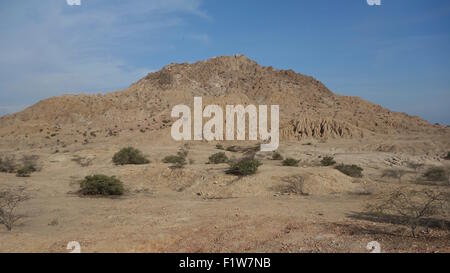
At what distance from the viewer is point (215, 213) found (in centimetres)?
1110

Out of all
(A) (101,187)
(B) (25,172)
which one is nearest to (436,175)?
(A) (101,187)

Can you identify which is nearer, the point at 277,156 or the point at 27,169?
the point at 27,169

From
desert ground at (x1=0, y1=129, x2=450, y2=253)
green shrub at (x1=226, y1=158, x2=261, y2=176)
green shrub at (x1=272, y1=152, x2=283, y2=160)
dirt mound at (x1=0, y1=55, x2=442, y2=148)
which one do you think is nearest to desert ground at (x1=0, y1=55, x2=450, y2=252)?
desert ground at (x1=0, y1=129, x2=450, y2=253)

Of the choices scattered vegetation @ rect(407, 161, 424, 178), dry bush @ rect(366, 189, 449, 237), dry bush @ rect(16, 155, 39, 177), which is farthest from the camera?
scattered vegetation @ rect(407, 161, 424, 178)

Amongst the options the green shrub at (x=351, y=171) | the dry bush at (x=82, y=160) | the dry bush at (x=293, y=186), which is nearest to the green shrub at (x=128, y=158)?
the dry bush at (x=82, y=160)

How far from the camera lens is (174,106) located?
54.7m

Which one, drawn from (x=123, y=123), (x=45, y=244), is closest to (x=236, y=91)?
(x=123, y=123)

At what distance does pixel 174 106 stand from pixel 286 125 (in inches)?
717

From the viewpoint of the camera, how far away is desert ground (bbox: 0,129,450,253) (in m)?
7.49

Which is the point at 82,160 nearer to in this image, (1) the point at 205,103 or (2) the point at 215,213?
(2) the point at 215,213

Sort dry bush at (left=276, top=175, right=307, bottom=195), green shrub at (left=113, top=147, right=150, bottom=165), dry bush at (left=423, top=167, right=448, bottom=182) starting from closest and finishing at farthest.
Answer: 1. dry bush at (left=276, top=175, right=307, bottom=195)
2. dry bush at (left=423, top=167, right=448, bottom=182)
3. green shrub at (left=113, top=147, right=150, bottom=165)

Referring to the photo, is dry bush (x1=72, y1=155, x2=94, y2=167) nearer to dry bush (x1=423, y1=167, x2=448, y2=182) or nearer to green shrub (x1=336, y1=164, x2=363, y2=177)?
green shrub (x1=336, y1=164, x2=363, y2=177)

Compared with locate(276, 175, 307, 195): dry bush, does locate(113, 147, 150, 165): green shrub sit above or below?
above
